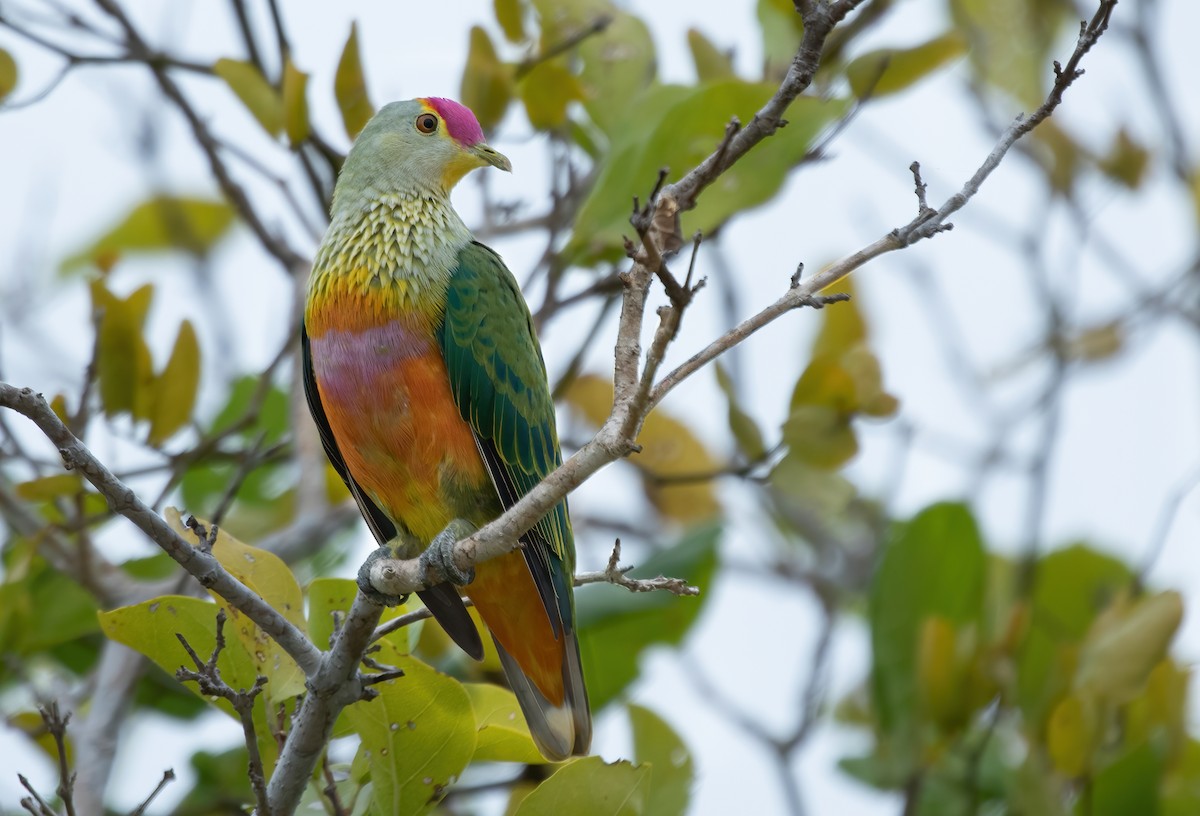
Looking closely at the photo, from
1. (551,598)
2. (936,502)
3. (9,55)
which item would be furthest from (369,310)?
(936,502)

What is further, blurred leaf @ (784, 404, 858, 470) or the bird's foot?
blurred leaf @ (784, 404, 858, 470)

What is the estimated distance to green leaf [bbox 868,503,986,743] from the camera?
396cm

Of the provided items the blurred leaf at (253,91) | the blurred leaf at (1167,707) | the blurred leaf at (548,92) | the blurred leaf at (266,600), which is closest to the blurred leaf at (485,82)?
the blurred leaf at (548,92)

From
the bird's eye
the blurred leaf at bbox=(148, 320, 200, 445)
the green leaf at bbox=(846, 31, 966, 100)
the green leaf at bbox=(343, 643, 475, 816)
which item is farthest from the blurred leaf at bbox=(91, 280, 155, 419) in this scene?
the green leaf at bbox=(846, 31, 966, 100)

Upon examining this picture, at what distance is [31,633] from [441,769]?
5.58ft

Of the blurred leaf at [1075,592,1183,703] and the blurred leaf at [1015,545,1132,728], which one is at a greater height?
the blurred leaf at [1015,545,1132,728]

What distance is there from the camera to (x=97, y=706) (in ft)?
11.1

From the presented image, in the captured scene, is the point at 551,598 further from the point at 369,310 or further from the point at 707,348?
the point at 707,348

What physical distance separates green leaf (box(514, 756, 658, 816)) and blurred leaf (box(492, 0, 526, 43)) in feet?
8.13

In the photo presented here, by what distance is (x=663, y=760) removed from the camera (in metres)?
3.23

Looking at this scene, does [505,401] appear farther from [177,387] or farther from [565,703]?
[177,387]

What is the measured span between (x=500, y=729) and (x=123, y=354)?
1678 millimetres

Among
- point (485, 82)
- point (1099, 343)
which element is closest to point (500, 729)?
point (485, 82)

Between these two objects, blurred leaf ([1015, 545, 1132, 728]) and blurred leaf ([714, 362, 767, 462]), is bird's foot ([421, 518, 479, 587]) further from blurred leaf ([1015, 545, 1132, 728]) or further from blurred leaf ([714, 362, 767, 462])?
blurred leaf ([1015, 545, 1132, 728])
